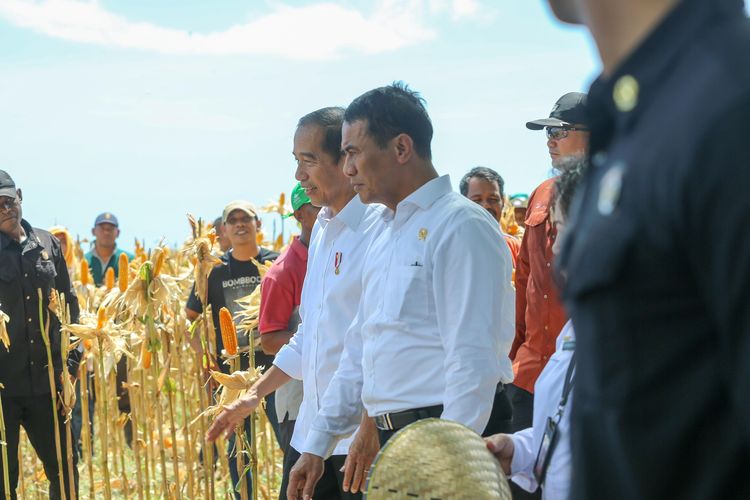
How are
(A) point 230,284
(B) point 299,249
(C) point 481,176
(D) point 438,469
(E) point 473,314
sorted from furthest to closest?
(A) point 230,284 → (C) point 481,176 → (B) point 299,249 → (E) point 473,314 → (D) point 438,469

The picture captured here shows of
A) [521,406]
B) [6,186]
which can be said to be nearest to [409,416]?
[521,406]

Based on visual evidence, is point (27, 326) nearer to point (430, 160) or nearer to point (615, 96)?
point (430, 160)

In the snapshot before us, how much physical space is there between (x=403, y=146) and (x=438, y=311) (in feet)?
2.15

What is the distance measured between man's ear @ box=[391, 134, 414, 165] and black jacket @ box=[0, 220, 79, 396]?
3489mm

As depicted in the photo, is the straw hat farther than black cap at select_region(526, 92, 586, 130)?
No

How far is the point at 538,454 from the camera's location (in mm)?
2271

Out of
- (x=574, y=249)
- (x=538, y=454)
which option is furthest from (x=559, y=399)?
(x=574, y=249)

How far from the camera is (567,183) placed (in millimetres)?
2260

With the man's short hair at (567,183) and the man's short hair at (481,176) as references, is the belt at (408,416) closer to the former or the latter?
the man's short hair at (567,183)

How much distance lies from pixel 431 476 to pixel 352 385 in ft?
5.34

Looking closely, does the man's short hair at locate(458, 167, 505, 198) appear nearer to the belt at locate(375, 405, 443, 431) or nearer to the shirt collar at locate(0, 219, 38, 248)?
the shirt collar at locate(0, 219, 38, 248)

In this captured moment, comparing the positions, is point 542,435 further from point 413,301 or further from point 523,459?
point 413,301

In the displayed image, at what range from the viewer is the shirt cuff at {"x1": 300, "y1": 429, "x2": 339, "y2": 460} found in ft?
11.3

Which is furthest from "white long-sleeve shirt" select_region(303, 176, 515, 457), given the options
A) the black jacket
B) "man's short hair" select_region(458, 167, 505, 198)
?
the black jacket
